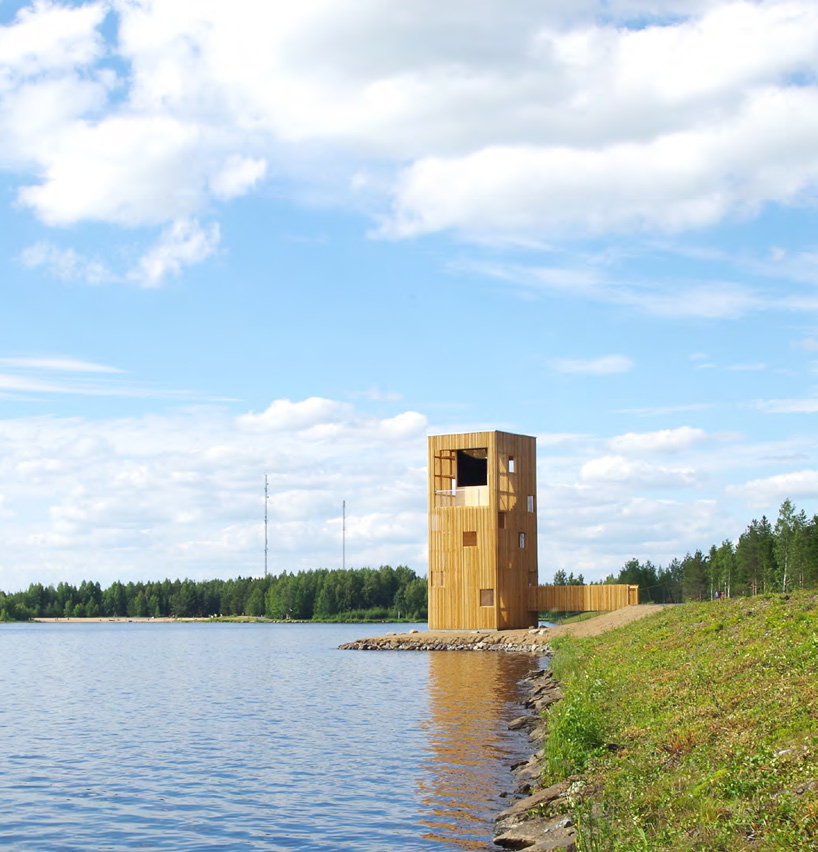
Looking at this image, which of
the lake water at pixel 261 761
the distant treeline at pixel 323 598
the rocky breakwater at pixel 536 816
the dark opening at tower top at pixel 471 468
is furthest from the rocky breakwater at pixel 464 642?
the distant treeline at pixel 323 598

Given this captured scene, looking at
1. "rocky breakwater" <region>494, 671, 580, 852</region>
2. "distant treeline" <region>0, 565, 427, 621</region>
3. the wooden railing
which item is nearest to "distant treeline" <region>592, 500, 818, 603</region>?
the wooden railing

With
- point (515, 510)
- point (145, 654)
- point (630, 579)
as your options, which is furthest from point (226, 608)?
point (515, 510)

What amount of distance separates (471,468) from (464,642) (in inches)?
499

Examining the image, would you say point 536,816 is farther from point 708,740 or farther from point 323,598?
point 323,598

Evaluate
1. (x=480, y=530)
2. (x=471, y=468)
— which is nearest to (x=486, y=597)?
(x=480, y=530)

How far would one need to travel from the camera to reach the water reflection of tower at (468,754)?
17.0 meters

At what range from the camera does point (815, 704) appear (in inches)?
566

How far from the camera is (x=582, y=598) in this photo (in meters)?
70.4

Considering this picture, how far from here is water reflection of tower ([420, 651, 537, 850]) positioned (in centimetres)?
1698

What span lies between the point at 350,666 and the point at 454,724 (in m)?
27.0

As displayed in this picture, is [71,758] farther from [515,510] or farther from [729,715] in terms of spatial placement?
[515,510]

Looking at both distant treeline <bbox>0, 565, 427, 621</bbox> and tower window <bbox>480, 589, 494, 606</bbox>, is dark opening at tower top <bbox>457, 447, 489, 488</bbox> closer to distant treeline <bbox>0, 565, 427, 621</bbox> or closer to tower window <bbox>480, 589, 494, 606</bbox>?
tower window <bbox>480, 589, 494, 606</bbox>

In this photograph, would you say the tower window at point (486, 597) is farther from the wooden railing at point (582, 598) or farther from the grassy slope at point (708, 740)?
the grassy slope at point (708, 740)

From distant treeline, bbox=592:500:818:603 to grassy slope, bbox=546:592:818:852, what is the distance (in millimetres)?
53391
